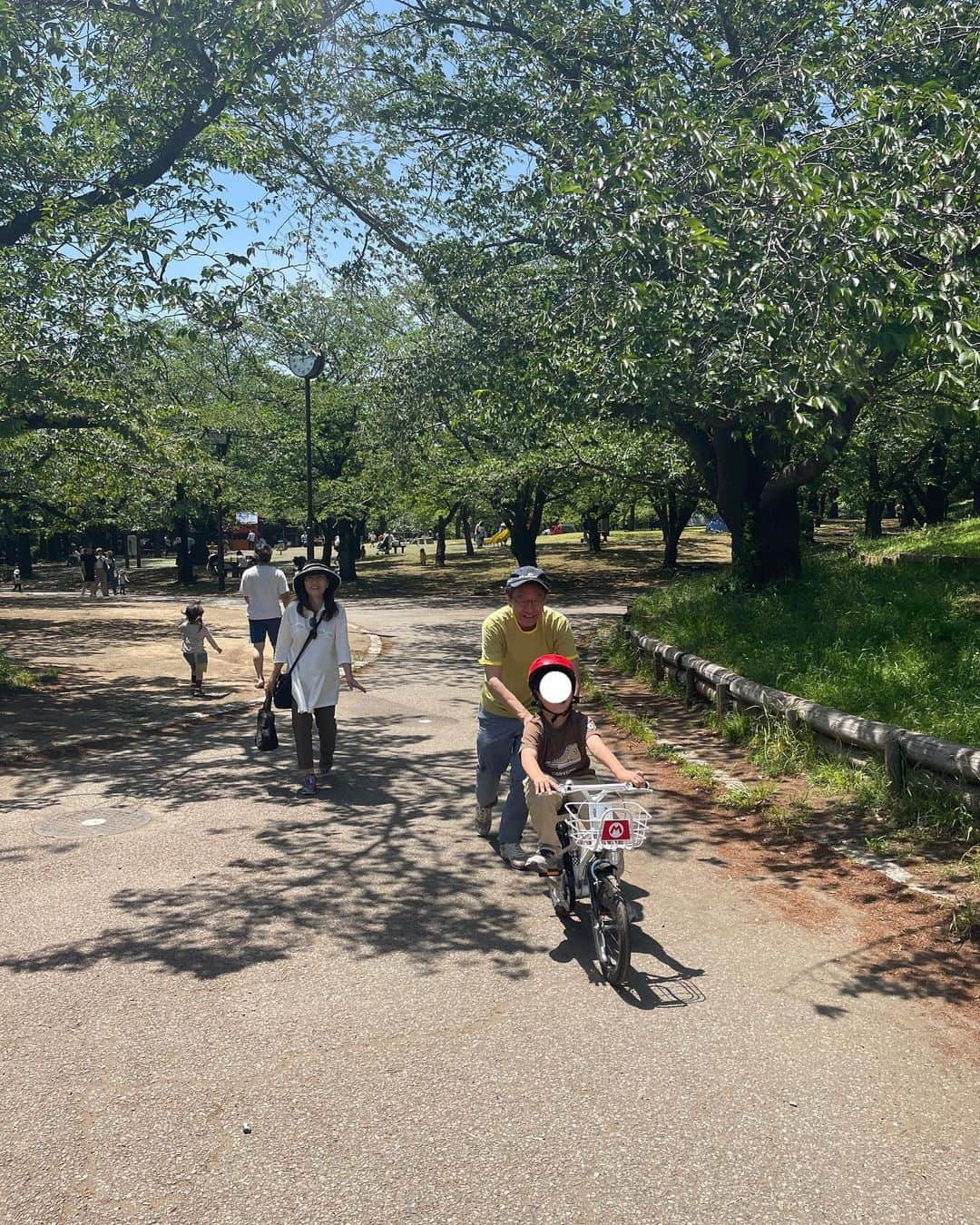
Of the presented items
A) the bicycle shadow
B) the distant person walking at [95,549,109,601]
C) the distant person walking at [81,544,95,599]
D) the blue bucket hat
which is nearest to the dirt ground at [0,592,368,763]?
the blue bucket hat

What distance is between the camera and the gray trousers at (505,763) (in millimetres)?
6184

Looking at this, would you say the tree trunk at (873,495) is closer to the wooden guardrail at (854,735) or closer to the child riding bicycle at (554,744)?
the wooden guardrail at (854,735)

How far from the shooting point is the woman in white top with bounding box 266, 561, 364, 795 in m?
8.13

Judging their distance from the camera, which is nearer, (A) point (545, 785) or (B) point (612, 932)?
(B) point (612, 932)

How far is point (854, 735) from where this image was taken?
7723 mm

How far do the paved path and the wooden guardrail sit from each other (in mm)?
1543

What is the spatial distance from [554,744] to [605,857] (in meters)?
0.68

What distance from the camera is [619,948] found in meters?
4.54

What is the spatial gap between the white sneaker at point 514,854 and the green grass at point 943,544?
40.6 feet

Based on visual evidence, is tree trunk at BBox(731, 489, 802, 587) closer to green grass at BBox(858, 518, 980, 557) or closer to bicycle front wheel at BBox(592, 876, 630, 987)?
green grass at BBox(858, 518, 980, 557)

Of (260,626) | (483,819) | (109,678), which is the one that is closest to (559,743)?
(483,819)

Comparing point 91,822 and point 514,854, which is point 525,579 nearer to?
point 514,854

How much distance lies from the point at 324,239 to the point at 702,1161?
14293 mm

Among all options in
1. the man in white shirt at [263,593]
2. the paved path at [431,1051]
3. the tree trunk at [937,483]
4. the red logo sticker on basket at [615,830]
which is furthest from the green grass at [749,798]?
the tree trunk at [937,483]
